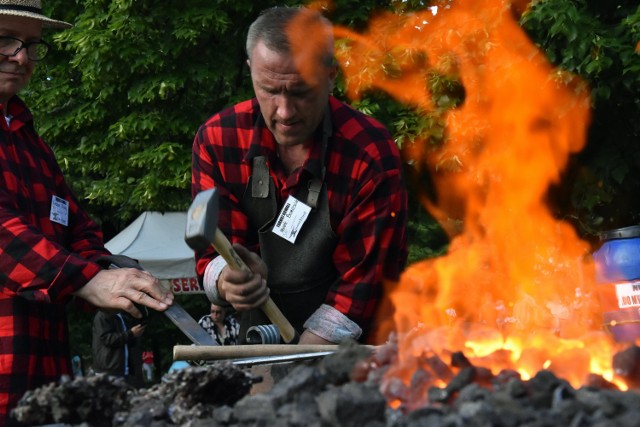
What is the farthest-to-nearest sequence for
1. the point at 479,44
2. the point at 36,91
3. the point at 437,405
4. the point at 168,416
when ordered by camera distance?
1. the point at 36,91
2. the point at 479,44
3. the point at 168,416
4. the point at 437,405

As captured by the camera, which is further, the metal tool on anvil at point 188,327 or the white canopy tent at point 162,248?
the white canopy tent at point 162,248

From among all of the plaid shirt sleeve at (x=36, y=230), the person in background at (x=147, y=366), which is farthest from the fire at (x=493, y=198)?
the person in background at (x=147, y=366)

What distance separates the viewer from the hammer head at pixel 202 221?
2.33 m

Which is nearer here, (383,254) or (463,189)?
(383,254)

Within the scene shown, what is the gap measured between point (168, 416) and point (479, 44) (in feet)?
14.1

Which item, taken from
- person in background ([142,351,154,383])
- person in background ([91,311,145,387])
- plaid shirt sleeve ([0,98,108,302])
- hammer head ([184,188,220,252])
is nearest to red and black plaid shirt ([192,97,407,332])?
plaid shirt sleeve ([0,98,108,302])

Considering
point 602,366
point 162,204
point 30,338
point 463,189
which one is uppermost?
point 602,366

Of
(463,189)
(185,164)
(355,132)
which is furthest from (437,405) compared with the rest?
(185,164)

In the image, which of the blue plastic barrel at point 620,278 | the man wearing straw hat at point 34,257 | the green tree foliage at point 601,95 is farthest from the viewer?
the green tree foliage at point 601,95

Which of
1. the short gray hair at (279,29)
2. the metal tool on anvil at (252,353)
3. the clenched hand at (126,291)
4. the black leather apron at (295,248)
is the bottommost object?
the black leather apron at (295,248)

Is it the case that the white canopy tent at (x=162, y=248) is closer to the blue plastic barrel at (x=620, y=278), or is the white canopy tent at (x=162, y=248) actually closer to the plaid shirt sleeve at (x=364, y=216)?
the blue plastic barrel at (x=620, y=278)

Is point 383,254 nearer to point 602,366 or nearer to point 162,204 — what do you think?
point 602,366

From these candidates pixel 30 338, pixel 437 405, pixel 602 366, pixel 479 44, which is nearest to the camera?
pixel 437 405

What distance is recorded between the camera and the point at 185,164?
11773 millimetres
